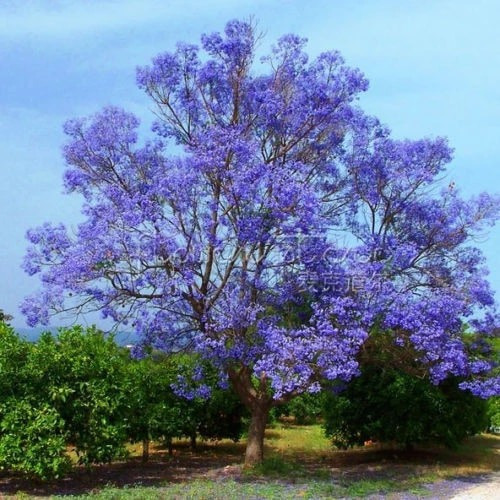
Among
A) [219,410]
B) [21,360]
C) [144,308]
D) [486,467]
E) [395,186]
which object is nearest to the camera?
[21,360]

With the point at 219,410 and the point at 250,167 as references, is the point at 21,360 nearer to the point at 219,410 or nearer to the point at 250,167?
the point at 250,167

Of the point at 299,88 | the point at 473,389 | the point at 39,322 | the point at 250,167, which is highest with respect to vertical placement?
the point at 299,88

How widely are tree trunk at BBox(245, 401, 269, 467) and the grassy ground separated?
0.81 feet

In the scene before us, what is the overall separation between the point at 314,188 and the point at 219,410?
19.8 ft

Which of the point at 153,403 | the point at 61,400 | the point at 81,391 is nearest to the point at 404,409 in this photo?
the point at 153,403

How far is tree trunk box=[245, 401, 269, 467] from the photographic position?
1338 cm

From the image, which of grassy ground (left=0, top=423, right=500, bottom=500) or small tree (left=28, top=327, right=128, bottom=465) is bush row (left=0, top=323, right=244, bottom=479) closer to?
small tree (left=28, top=327, right=128, bottom=465)

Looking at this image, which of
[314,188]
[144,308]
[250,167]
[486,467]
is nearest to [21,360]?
Answer: [144,308]

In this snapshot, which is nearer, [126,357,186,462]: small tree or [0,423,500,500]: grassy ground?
[0,423,500,500]: grassy ground

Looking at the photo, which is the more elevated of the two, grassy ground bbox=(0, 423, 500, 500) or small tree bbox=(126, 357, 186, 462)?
small tree bbox=(126, 357, 186, 462)

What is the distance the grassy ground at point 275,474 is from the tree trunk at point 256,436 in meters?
0.25

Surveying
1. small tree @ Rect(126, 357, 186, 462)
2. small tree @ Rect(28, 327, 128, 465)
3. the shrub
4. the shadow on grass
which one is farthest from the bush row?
the shrub

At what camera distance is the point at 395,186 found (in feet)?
42.8

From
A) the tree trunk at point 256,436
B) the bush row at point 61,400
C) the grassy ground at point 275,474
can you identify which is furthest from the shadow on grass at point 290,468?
the bush row at point 61,400
